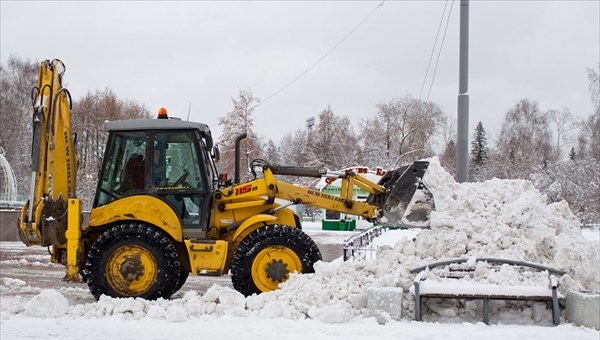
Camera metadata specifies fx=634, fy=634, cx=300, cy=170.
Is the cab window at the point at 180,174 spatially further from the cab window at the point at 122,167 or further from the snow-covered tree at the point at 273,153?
the snow-covered tree at the point at 273,153

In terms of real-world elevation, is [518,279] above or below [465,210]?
below

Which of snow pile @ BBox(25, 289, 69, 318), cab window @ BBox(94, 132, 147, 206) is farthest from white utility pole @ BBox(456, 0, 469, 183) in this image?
snow pile @ BBox(25, 289, 69, 318)

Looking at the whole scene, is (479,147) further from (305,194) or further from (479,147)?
(305,194)

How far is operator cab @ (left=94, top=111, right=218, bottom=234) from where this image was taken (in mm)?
9031

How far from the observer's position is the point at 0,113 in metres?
49.1

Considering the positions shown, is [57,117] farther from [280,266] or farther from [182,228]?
[280,266]

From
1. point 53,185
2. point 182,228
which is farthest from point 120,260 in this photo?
point 53,185

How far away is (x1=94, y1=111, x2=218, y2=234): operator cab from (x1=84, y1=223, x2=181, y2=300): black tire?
547 millimetres

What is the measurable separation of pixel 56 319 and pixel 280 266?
291 cm

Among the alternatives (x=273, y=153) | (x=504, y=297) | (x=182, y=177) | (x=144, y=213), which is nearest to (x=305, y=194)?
(x=182, y=177)

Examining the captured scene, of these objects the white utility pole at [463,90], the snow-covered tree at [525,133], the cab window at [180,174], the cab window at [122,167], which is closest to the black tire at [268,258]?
the cab window at [180,174]

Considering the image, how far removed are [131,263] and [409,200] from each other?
3936 millimetres

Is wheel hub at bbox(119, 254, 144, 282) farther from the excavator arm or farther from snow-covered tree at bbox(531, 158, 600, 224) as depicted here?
snow-covered tree at bbox(531, 158, 600, 224)

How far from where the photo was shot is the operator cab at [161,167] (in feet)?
29.6
